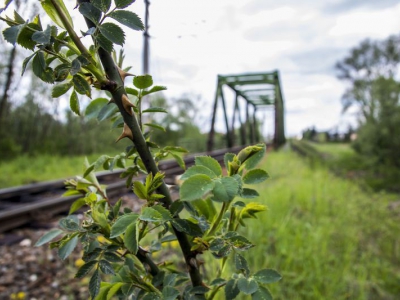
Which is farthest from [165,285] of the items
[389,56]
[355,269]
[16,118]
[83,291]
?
[389,56]

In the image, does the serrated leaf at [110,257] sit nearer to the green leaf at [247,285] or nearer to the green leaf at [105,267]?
the green leaf at [105,267]

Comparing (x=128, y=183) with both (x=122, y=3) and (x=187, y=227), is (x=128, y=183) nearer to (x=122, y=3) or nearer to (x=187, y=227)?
(x=187, y=227)

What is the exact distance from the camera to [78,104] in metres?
0.47

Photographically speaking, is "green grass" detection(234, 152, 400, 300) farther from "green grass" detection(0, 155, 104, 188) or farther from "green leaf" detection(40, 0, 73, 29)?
"green grass" detection(0, 155, 104, 188)

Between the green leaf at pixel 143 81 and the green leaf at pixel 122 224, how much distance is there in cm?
18

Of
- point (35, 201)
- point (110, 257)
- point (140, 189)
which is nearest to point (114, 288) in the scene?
point (110, 257)

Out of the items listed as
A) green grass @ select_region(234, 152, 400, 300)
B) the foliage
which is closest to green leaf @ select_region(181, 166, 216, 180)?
the foliage

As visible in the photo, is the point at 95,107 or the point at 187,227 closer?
the point at 187,227

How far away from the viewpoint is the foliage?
1.28 ft

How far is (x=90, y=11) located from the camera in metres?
0.39

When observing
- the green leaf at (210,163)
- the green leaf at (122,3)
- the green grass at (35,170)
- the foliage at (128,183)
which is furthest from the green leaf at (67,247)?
the green grass at (35,170)

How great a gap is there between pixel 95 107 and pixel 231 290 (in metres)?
0.38

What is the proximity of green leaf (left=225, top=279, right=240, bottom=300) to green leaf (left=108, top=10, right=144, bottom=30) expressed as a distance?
1.25 feet

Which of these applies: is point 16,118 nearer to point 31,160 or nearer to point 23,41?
point 31,160
